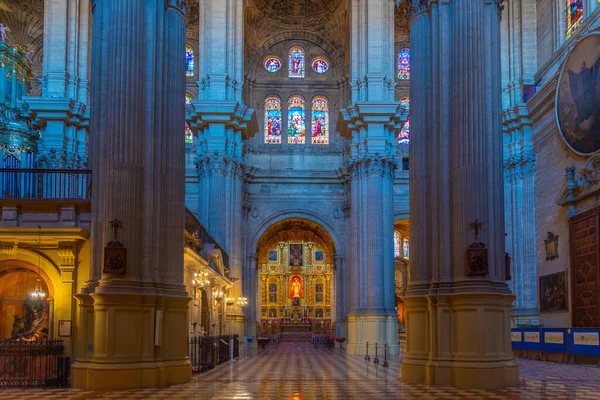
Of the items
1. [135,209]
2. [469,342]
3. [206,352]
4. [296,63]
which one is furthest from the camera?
[296,63]

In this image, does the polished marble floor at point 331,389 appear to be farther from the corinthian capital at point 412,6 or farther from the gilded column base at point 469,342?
the corinthian capital at point 412,6

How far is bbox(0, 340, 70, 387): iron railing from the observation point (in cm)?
1623

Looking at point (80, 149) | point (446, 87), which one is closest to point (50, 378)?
point (446, 87)

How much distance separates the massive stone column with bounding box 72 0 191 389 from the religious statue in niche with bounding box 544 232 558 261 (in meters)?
21.6

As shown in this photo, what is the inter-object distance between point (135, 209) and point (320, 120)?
109 ft

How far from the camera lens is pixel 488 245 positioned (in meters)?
16.2

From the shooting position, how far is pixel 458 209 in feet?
54.2

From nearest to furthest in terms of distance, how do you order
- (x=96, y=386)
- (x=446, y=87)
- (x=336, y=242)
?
1. (x=96, y=386)
2. (x=446, y=87)
3. (x=336, y=242)

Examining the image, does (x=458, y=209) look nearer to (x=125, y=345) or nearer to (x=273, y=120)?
(x=125, y=345)

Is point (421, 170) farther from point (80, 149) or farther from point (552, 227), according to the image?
point (80, 149)

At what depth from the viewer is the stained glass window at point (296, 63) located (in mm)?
49469

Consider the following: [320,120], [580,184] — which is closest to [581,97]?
[580,184]

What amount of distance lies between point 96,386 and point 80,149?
2274 cm

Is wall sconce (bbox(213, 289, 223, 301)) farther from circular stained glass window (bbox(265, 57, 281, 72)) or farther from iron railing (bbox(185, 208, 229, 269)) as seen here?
circular stained glass window (bbox(265, 57, 281, 72))
